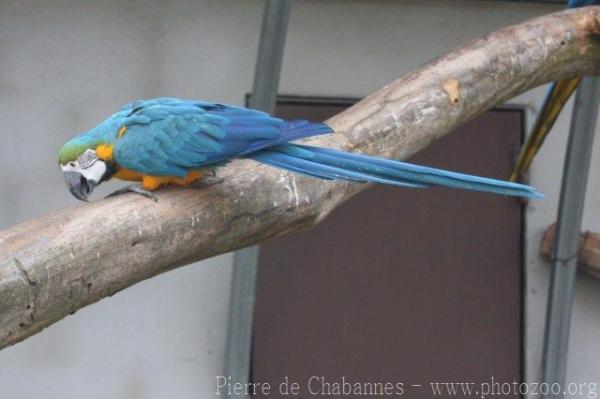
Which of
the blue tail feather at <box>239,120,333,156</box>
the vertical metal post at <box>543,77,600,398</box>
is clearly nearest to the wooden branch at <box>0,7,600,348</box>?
the blue tail feather at <box>239,120,333,156</box>

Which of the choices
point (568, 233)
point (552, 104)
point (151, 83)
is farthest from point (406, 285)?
point (151, 83)

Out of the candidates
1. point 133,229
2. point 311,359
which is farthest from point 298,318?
point 133,229

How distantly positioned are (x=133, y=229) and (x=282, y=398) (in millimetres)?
1880

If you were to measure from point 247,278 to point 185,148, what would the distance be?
132 cm

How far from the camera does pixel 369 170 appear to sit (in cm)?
197

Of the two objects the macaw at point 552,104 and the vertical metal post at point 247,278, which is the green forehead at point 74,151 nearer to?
the vertical metal post at point 247,278

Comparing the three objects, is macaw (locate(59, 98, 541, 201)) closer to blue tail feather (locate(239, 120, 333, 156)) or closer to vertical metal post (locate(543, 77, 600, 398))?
blue tail feather (locate(239, 120, 333, 156))

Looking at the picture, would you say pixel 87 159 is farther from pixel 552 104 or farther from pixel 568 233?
pixel 568 233

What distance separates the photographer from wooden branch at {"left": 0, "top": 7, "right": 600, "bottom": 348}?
1840mm

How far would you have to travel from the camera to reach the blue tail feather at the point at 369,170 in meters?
1.90

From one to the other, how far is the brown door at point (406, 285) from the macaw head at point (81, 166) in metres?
1.57

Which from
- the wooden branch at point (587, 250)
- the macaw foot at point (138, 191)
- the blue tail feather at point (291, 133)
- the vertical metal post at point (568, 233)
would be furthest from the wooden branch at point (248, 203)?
the wooden branch at point (587, 250)

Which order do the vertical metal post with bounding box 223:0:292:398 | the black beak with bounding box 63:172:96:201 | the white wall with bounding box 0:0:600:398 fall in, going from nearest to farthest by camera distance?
the black beak with bounding box 63:172:96:201
the vertical metal post with bounding box 223:0:292:398
the white wall with bounding box 0:0:600:398

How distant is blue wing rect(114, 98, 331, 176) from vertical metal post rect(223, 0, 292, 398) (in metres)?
0.92
